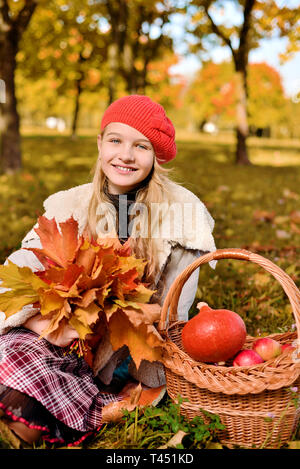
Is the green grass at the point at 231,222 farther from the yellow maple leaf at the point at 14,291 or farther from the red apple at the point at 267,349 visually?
the yellow maple leaf at the point at 14,291

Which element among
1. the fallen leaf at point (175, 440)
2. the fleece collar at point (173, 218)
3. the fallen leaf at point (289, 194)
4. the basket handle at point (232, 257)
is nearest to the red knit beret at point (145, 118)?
the fleece collar at point (173, 218)

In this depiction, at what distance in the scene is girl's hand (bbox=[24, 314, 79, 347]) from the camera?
6.23ft

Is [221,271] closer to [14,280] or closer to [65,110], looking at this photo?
[14,280]

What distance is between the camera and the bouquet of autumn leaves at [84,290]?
171 cm

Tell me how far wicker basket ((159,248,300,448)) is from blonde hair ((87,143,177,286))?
20.9 inches

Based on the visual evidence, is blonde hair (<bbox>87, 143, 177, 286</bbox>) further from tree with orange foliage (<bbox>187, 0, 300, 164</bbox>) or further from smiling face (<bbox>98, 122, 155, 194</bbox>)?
tree with orange foliage (<bbox>187, 0, 300, 164</bbox>)

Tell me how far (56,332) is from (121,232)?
0.80 meters

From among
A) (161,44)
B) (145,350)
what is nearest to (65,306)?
(145,350)

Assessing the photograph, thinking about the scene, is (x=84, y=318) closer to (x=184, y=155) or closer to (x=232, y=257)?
(x=232, y=257)

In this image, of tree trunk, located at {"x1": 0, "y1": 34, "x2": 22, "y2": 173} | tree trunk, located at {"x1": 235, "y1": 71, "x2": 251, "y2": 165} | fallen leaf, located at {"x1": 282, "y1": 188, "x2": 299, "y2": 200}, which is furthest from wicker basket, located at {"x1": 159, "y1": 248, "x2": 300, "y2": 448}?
tree trunk, located at {"x1": 235, "y1": 71, "x2": 251, "y2": 165}

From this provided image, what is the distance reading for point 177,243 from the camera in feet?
7.93

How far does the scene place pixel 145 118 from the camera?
2.33 metres

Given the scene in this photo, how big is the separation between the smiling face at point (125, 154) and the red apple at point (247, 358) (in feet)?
3.49

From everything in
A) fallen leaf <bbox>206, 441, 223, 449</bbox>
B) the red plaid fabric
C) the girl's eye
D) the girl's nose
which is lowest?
fallen leaf <bbox>206, 441, 223, 449</bbox>
